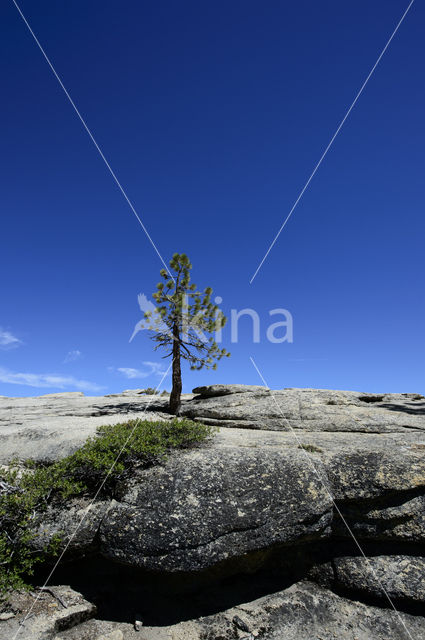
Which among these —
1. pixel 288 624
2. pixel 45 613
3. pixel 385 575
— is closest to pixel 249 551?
pixel 288 624

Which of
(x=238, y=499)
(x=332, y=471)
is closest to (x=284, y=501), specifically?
(x=238, y=499)

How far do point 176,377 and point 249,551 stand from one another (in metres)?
13.6

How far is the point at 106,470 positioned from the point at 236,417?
30.1ft

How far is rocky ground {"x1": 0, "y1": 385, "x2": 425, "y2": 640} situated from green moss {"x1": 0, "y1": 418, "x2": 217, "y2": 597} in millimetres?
387

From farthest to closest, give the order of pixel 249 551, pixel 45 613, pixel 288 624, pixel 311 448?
pixel 311 448 → pixel 249 551 → pixel 288 624 → pixel 45 613

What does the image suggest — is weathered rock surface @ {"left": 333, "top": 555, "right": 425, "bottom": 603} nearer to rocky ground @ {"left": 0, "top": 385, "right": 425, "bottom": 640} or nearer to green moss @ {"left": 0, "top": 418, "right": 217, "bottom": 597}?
rocky ground @ {"left": 0, "top": 385, "right": 425, "bottom": 640}

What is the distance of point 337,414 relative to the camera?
55.3 feet

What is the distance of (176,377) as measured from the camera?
21.3 meters

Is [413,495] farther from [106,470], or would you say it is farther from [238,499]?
[106,470]

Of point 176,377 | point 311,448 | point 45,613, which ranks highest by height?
point 176,377

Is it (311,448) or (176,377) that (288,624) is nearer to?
(311,448)

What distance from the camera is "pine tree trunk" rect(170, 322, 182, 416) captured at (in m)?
20.9

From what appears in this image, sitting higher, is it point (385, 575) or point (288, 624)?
point (385, 575)

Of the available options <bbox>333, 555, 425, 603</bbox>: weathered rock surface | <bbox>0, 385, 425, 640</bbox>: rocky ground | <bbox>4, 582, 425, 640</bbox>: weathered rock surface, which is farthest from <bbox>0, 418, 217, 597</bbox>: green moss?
<bbox>333, 555, 425, 603</bbox>: weathered rock surface
